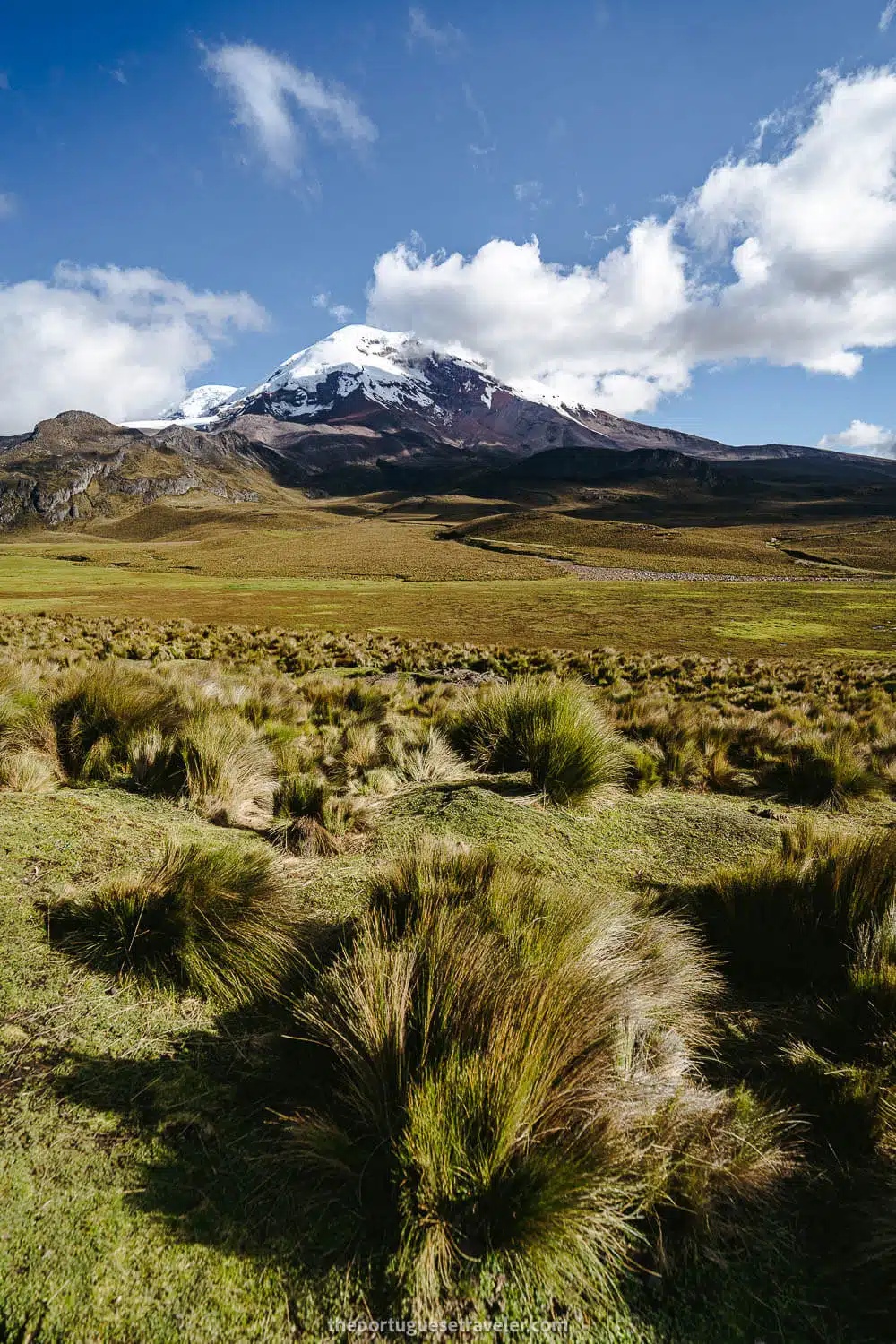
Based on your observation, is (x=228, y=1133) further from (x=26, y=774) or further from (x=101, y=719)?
(x=101, y=719)

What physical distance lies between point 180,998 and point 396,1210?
136 cm

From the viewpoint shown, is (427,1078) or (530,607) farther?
(530,607)

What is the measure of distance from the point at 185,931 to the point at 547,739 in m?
3.95

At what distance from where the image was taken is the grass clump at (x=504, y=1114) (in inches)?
66.1

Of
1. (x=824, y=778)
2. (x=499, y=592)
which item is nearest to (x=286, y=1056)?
(x=824, y=778)

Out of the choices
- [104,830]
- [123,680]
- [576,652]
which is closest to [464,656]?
[576,652]

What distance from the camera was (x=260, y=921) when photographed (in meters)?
2.99

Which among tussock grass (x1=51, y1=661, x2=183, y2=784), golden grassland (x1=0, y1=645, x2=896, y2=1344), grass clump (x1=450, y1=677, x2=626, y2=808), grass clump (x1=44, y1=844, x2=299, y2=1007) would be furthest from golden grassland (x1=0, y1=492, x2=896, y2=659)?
grass clump (x1=44, y1=844, x2=299, y2=1007)

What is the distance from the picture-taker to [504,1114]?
1.81 metres

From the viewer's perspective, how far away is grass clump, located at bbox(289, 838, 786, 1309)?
1680 mm

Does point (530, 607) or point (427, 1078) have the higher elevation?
point (427, 1078)

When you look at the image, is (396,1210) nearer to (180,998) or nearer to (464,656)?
(180,998)

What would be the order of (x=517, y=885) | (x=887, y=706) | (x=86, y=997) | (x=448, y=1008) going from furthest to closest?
(x=887, y=706) → (x=517, y=885) → (x=86, y=997) → (x=448, y=1008)

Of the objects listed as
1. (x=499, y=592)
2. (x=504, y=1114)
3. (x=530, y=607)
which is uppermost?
(x=499, y=592)
